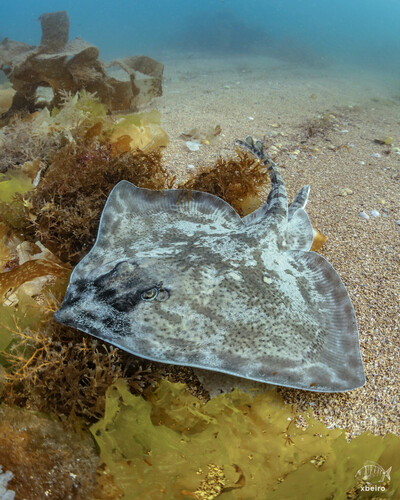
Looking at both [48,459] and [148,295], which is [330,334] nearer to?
[148,295]

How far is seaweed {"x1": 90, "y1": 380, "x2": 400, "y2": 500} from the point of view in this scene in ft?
5.82

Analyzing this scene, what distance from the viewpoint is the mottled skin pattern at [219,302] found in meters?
2.00

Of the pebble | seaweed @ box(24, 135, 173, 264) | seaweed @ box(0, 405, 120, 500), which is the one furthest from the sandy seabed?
seaweed @ box(0, 405, 120, 500)

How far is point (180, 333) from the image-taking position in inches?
80.4

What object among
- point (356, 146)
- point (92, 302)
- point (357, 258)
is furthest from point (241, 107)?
point (92, 302)

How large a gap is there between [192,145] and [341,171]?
2.56 m

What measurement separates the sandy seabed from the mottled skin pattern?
0.42m

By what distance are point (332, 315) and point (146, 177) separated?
252 cm

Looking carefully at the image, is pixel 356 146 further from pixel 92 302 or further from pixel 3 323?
pixel 3 323

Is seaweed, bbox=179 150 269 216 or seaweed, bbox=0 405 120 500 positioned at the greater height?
seaweed, bbox=179 150 269 216

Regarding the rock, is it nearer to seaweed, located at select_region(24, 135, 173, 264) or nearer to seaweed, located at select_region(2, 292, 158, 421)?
seaweed, located at select_region(24, 135, 173, 264)

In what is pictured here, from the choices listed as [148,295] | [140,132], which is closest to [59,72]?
[140,132]

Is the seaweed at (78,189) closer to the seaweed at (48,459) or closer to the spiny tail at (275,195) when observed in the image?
the spiny tail at (275,195)

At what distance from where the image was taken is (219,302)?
2.21 metres
